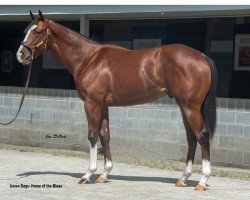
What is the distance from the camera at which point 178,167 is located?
12.2 metres

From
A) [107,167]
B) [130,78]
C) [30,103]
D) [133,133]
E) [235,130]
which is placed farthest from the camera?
[30,103]

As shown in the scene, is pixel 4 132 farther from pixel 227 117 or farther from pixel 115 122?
pixel 227 117

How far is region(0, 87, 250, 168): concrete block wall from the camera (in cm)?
1244

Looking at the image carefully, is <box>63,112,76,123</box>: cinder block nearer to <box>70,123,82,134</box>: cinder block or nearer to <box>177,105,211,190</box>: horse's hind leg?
<box>70,123,82,134</box>: cinder block

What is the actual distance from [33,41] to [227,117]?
13.8 ft

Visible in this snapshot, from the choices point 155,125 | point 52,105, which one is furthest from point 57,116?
point 155,125

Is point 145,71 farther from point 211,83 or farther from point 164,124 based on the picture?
point 164,124

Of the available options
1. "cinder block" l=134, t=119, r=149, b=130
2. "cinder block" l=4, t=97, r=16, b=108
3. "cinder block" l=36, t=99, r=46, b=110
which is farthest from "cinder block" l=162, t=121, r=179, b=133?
"cinder block" l=4, t=97, r=16, b=108

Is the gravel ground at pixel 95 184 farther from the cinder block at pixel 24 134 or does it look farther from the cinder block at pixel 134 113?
the cinder block at pixel 24 134

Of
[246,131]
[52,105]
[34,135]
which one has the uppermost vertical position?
[52,105]

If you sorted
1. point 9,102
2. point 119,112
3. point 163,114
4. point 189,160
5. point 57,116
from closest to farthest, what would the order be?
point 189,160, point 163,114, point 119,112, point 57,116, point 9,102

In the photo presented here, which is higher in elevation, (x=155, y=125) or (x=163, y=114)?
(x=163, y=114)

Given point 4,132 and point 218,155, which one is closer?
point 218,155

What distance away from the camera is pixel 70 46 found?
10.5 metres
